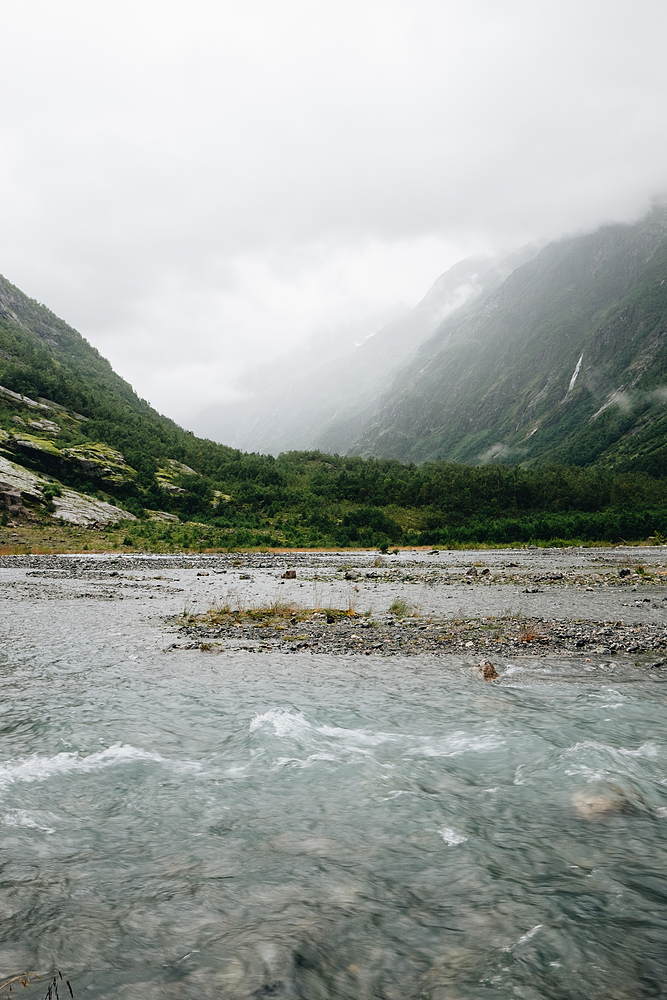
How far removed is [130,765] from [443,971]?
19.1 ft

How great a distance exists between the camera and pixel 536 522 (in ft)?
241

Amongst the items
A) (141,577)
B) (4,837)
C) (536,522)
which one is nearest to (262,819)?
(4,837)

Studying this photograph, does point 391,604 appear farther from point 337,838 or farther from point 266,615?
point 337,838

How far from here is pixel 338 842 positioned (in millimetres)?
6277

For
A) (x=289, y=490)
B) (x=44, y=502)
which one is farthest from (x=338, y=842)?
(x=289, y=490)

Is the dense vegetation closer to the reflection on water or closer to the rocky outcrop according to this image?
the rocky outcrop

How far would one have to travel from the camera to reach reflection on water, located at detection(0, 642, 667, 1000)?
4328 millimetres

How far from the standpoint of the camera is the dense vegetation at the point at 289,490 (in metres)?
69.7

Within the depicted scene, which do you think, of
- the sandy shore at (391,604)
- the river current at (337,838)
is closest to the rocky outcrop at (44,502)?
the sandy shore at (391,604)

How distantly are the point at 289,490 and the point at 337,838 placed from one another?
82.2m

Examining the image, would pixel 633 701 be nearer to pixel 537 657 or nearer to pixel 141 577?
pixel 537 657

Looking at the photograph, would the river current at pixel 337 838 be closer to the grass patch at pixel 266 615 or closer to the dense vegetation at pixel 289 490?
the grass patch at pixel 266 615

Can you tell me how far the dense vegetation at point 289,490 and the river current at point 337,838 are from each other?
52100 millimetres

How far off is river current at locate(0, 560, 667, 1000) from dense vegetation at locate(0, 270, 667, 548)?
5210 cm
